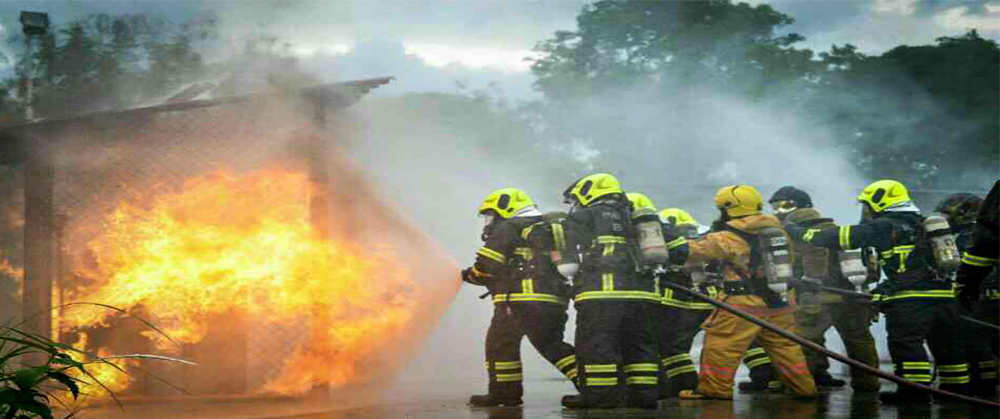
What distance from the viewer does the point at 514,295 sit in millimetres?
9305

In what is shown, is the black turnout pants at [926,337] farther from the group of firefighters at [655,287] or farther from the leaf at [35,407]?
the leaf at [35,407]

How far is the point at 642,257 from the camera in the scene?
8883mm

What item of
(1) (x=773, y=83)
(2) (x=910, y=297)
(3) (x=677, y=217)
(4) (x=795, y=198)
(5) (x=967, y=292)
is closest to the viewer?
(5) (x=967, y=292)

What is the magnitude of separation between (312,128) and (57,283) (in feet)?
8.56

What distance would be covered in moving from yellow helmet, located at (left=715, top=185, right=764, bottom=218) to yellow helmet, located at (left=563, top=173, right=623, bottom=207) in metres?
1.15

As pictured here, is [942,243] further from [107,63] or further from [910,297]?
[107,63]

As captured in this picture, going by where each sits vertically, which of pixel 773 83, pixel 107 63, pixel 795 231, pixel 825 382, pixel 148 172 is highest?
pixel 773 83

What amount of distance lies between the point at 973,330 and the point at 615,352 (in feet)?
11.8

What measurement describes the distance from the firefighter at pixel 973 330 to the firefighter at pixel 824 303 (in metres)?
0.94

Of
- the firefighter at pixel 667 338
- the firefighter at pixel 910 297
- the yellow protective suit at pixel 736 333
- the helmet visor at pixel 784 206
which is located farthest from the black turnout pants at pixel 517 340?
the helmet visor at pixel 784 206

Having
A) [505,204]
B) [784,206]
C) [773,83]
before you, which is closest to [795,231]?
[784,206]

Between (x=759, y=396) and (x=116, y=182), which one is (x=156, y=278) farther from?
(x=759, y=396)

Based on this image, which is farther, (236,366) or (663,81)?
(663,81)

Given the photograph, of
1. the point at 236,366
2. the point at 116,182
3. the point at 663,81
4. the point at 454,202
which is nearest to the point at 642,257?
the point at 236,366
